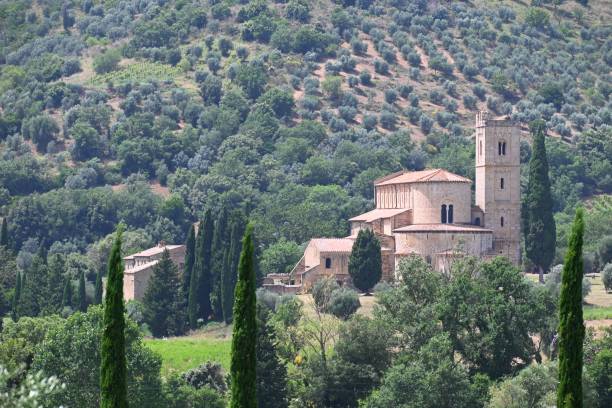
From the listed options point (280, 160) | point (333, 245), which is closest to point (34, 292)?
point (333, 245)

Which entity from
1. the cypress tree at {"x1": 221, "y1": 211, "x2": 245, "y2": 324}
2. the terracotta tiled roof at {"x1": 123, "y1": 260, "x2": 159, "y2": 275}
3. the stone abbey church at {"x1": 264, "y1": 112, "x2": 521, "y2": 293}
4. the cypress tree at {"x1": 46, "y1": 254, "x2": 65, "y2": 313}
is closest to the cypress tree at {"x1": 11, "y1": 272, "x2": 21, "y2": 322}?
the cypress tree at {"x1": 46, "y1": 254, "x2": 65, "y2": 313}

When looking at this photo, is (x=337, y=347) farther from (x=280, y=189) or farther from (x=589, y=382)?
(x=280, y=189)

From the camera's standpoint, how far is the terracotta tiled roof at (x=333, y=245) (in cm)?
8969

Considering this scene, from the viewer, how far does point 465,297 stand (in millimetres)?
67500

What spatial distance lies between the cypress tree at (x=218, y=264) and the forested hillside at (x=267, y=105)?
45.3 feet

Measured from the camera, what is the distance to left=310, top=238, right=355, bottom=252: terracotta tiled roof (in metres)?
89.7

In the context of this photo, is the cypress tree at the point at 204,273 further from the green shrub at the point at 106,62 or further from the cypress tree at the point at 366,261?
the green shrub at the point at 106,62

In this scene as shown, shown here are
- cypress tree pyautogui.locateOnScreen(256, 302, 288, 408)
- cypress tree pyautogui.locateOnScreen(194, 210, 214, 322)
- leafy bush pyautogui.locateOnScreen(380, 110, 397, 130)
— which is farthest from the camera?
leafy bush pyautogui.locateOnScreen(380, 110, 397, 130)

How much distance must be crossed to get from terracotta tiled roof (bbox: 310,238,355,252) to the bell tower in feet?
24.7

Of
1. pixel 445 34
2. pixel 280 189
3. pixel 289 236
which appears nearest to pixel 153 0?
→ pixel 445 34

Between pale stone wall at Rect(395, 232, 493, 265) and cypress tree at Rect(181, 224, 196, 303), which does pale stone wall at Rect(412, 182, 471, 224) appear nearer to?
pale stone wall at Rect(395, 232, 493, 265)

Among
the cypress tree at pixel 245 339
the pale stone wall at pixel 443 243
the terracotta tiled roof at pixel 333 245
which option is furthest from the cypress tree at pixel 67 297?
the cypress tree at pixel 245 339

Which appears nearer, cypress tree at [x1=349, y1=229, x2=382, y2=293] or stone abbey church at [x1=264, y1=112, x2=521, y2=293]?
cypress tree at [x1=349, y1=229, x2=382, y2=293]

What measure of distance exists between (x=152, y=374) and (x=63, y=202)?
6763 centimetres
